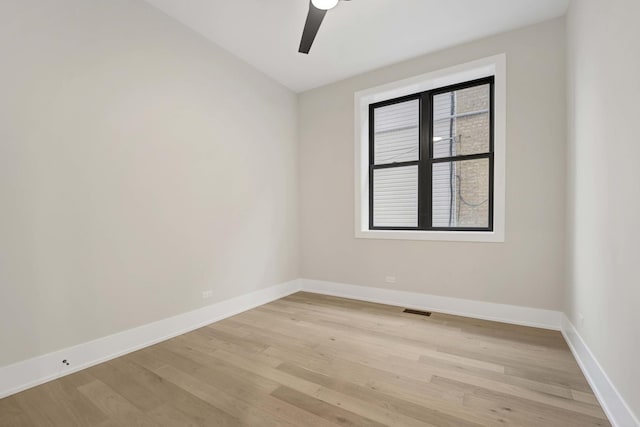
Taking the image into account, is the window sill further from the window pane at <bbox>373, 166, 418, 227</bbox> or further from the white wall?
the white wall

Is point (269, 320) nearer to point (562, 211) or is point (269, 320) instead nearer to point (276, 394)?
point (276, 394)

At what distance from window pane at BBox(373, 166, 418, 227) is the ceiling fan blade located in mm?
2009

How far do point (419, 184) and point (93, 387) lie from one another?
3.55 meters

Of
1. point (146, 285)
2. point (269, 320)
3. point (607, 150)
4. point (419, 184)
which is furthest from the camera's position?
point (419, 184)

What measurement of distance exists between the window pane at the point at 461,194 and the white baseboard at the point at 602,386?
51.9 inches

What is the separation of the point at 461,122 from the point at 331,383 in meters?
3.08

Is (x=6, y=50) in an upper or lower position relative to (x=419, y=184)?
upper

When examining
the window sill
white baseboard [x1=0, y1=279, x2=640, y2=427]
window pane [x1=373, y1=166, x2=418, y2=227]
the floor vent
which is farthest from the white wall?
window pane [x1=373, y1=166, x2=418, y2=227]

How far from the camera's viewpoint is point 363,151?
3793mm

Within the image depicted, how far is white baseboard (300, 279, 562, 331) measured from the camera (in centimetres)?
271

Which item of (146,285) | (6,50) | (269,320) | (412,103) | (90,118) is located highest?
(412,103)

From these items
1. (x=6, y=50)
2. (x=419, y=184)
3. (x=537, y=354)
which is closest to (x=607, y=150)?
(x=537, y=354)

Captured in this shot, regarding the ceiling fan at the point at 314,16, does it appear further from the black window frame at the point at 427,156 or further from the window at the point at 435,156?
the black window frame at the point at 427,156

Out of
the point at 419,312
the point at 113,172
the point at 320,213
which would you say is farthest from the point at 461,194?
the point at 113,172
